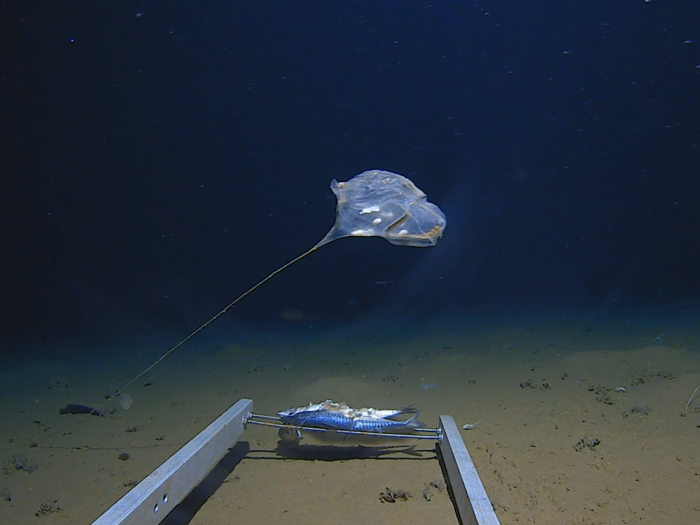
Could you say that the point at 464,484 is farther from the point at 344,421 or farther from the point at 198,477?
the point at 198,477

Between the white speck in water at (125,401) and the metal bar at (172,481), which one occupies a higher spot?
the white speck in water at (125,401)

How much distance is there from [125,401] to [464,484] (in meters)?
5.25

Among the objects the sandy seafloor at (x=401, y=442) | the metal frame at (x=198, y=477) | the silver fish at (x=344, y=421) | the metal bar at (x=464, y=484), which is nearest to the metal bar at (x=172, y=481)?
the metal frame at (x=198, y=477)

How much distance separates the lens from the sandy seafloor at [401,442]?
8.48 feet

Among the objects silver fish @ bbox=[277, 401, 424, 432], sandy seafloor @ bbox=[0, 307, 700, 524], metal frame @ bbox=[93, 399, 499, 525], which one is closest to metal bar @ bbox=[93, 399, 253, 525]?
metal frame @ bbox=[93, 399, 499, 525]

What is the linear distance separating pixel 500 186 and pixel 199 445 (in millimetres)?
34381

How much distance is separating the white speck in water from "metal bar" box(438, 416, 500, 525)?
4373mm

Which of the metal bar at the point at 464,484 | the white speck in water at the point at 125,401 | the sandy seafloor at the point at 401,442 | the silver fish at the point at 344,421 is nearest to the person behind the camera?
the metal bar at the point at 464,484

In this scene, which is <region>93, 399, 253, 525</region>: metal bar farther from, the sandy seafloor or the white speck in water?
the white speck in water

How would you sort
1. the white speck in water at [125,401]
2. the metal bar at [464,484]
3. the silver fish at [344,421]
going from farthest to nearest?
1. the white speck in water at [125,401]
2. the silver fish at [344,421]
3. the metal bar at [464,484]

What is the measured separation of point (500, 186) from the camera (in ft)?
111

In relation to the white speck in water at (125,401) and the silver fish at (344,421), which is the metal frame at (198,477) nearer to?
the silver fish at (344,421)

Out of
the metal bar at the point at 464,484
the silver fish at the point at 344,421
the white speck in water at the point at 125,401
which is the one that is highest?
the white speck in water at the point at 125,401

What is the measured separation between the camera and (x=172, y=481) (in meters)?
2.18
